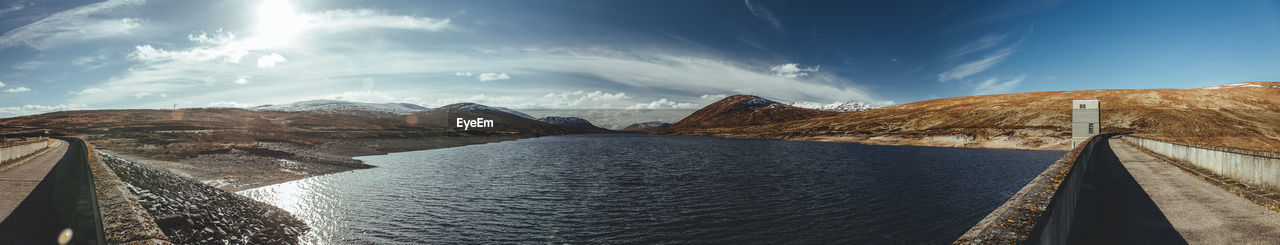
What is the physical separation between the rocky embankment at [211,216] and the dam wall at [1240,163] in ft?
126

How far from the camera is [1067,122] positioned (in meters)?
108

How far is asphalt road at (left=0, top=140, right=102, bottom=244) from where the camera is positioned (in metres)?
12.2

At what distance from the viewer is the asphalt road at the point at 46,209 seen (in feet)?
40.1

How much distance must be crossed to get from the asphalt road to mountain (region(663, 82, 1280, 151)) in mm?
119508

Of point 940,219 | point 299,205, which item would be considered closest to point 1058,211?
point 940,219

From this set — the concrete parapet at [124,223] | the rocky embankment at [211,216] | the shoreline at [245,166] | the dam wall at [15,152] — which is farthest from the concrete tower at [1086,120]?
the dam wall at [15,152]

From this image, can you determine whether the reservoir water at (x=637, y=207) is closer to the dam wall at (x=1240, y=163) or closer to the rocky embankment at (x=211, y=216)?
the rocky embankment at (x=211, y=216)

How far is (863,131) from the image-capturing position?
140875 millimetres

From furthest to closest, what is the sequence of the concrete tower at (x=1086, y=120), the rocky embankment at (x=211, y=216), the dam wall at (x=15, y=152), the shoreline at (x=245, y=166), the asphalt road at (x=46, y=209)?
the concrete tower at (x=1086, y=120), the dam wall at (x=15, y=152), the shoreline at (x=245, y=166), the rocky embankment at (x=211, y=216), the asphalt road at (x=46, y=209)

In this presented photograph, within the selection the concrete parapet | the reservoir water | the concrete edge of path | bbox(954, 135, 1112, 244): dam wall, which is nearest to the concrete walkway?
the reservoir water

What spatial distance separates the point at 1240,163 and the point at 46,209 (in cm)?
4866

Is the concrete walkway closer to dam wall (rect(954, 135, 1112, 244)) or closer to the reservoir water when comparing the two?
the reservoir water

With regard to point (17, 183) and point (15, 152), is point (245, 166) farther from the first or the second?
point (17, 183)

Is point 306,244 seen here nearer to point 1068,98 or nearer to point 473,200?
point 473,200
